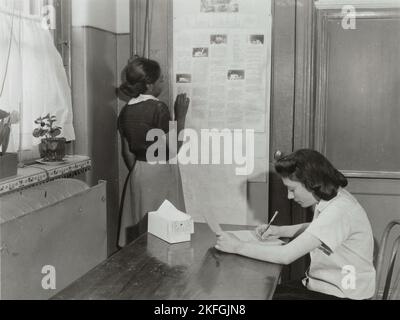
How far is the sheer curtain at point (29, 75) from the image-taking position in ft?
8.76

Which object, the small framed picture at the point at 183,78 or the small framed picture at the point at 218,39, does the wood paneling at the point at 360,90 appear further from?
the small framed picture at the point at 183,78

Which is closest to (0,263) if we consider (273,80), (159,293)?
(159,293)

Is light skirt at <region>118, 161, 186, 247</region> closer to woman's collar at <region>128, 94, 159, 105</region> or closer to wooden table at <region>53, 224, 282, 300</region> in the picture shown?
woman's collar at <region>128, 94, 159, 105</region>

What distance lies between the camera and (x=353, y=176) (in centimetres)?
348

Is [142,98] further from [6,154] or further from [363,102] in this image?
[363,102]

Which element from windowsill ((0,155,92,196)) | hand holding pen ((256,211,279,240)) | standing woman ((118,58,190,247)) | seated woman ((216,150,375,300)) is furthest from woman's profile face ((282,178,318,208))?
standing woman ((118,58,190,247))

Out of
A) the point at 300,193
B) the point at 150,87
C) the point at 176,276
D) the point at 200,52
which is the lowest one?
the point at 176,276

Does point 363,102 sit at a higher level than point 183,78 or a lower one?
lower

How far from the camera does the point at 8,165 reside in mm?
2500

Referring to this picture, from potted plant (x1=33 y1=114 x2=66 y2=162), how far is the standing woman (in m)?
0.63

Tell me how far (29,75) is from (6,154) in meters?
0.58

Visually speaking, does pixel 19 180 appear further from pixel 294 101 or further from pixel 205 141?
pixel 294 101

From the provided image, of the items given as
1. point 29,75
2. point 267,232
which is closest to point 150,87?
point 29,75

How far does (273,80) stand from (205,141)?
61 centimetres
